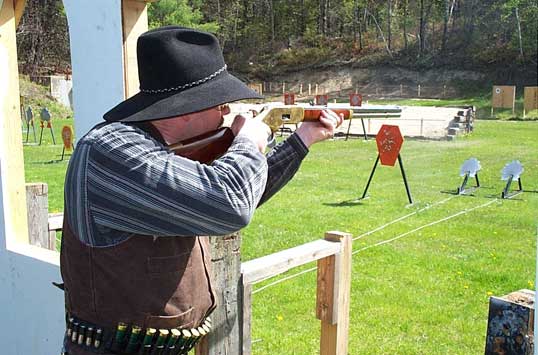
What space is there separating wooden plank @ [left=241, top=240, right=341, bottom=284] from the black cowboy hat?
2.15 feet

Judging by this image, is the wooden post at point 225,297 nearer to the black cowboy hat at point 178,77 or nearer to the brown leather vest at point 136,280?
the brown leather vest at point 136,280

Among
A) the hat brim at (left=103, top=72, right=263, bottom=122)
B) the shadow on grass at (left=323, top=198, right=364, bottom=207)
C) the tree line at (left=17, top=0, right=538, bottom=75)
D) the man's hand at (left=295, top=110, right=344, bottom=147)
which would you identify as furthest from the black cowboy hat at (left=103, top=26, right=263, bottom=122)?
the tree line at (left=17, top=0, right=538, bottom=75)

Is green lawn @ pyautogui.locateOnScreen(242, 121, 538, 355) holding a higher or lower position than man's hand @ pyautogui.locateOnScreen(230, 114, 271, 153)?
lower

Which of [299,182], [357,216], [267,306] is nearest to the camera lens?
[267,306]

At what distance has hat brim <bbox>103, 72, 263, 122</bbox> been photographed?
4.58ft

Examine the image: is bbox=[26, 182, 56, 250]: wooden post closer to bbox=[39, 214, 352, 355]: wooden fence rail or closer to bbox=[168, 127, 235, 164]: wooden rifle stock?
bbox=[39, 214, 352, 355]: wooden fence rail

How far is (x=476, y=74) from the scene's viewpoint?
38594 mm

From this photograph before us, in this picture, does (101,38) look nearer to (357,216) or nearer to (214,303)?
(214,303)

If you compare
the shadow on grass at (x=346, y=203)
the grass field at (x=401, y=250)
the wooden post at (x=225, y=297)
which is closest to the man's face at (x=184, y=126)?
the wooden post at (x=225, y=297)

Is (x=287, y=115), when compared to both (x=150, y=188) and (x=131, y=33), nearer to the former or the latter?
(x=150, y=188)

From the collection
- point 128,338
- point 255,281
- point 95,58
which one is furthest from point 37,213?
point 128,338

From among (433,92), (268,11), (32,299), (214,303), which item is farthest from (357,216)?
(268,11)

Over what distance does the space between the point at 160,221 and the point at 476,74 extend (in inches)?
1573

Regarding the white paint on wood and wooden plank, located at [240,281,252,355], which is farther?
the white paint on wood
